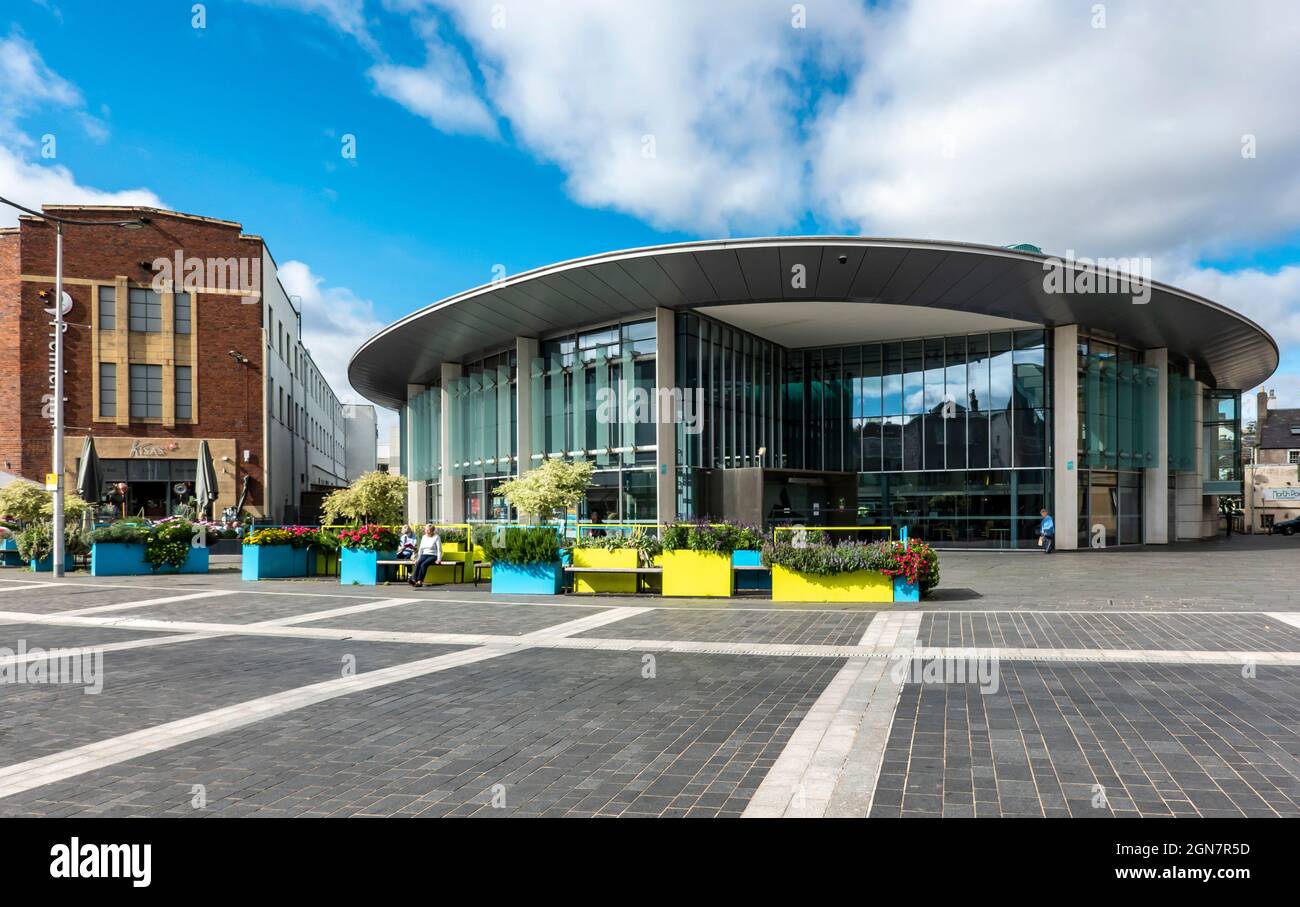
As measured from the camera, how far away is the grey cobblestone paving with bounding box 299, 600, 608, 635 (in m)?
11.0

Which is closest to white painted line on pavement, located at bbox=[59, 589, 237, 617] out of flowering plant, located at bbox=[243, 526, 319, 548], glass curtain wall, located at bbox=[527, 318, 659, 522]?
flowering plant, located at bbox=[243, 526, 319, 548]

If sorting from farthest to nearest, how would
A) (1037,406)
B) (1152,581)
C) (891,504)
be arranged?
(891,504) < (1037,406) < (1152,581)

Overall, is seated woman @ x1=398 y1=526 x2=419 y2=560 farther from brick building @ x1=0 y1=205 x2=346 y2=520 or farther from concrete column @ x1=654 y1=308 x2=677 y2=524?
brick building @ x1=0 y1=205 x2=346 y2=520

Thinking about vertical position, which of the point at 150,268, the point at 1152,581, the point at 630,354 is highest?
the point at 150,268

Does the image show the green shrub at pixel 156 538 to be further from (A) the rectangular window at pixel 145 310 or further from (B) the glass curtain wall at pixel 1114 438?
(B) the glass curtain wall at pixel 1114 438

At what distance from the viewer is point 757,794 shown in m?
4.48

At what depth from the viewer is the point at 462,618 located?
12.0 meters

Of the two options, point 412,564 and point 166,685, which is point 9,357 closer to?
point 412,564

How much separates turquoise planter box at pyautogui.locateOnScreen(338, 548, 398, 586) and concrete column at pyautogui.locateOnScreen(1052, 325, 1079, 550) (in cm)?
2319

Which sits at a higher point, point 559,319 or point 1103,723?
point 559,319

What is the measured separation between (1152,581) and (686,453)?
13.3 m

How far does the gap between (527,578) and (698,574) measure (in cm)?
345
